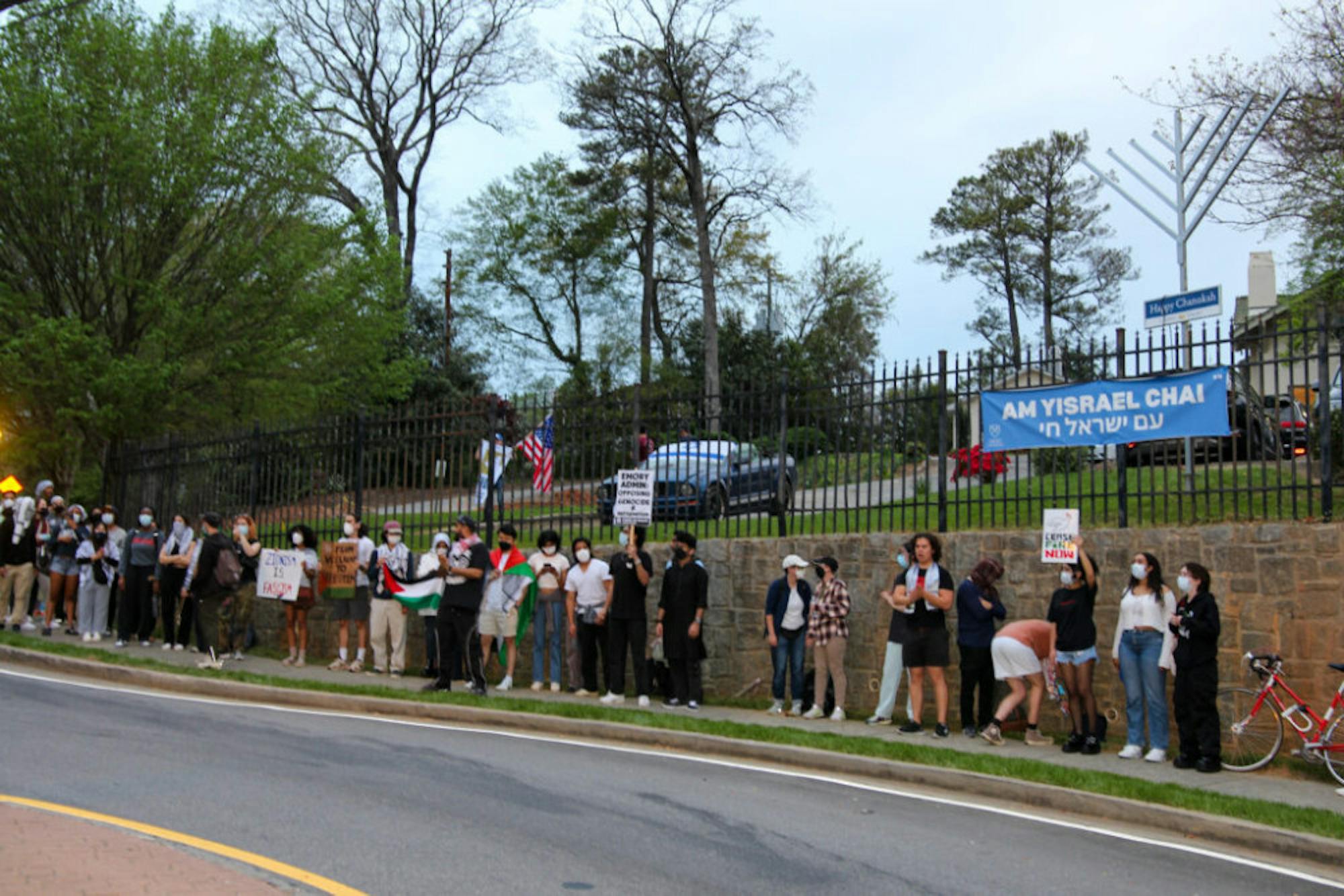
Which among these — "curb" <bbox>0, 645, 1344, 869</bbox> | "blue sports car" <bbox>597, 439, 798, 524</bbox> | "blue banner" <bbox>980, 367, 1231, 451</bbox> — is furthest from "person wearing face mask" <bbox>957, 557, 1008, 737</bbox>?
"blue sports car" <bbox>597, 439, 798, 524</bbox>

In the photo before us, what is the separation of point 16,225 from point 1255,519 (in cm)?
2022

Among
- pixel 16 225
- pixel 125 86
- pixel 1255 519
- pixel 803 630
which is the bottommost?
pixel 803 630

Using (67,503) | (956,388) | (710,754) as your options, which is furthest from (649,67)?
(710,754)

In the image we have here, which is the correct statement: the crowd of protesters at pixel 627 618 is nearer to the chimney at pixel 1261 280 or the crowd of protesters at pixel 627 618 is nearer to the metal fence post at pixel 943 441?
the metal fence post at pixel 943 441

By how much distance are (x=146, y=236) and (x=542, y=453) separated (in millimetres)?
11319

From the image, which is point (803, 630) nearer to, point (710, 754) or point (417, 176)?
point (710, 754)

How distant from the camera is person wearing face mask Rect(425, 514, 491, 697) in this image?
13383 mm

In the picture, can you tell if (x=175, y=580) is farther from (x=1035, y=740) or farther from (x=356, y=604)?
(x=1035, y=740)

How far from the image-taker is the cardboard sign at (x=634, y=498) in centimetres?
1416

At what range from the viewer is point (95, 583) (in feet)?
58.2

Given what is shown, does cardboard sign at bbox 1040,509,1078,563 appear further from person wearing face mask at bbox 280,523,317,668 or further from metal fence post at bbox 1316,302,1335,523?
person wearing face mask at bbox 280,523,317,668

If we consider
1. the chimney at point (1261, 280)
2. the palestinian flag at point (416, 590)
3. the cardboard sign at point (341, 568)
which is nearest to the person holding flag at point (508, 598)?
the palestinian flag at point (416, 590)

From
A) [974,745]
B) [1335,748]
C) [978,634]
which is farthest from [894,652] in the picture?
[1335,748]

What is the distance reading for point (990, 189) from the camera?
5431cm
